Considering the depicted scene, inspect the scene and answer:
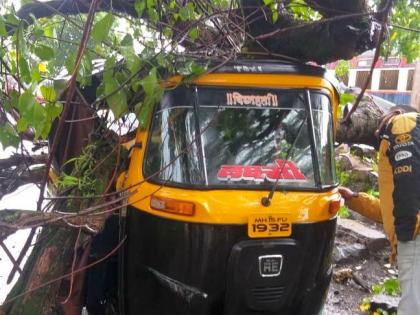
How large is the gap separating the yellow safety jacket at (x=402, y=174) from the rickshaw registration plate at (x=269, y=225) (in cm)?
93

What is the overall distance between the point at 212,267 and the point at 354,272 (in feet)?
10.7

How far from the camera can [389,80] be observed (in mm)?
21438

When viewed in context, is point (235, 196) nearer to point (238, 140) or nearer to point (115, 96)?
point (238, 140)

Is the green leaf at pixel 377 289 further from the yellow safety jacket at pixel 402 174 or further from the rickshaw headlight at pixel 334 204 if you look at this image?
the rickshaw headlight at pixel 334 204

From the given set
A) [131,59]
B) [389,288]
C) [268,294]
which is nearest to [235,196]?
[268,294]

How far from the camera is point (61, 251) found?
286 cm

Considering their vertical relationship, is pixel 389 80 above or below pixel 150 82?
below

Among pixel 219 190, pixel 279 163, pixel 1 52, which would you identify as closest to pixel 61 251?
pixel 219 190

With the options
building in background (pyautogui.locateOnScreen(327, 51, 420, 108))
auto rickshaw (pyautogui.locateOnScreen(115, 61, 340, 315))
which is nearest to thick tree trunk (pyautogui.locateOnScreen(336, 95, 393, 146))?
auto rickshaw (pyautogui.locateOnScreen(115, 61, 340, 315))

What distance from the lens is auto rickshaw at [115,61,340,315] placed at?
9.55 ft

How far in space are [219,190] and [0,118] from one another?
4.44 ft

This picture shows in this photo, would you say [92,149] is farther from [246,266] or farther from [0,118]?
[246,266]

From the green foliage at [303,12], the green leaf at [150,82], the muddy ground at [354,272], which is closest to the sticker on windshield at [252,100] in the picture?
the green foliage at [303,12]

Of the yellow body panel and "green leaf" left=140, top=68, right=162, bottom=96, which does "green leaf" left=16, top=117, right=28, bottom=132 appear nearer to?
"green leaf" left=140, top=68, right=162, bottom=96
